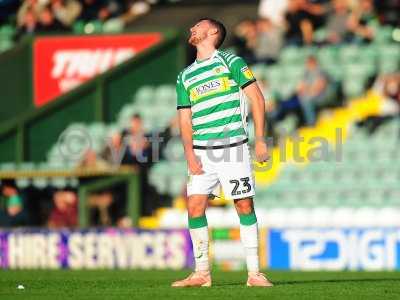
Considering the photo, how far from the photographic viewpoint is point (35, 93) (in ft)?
68.8

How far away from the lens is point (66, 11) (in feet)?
71.6

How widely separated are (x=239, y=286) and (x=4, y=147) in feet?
33.6

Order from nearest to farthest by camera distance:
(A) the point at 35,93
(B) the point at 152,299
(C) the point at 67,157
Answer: (B) the point at 152,299 < (C) the point at 67,157 < (A) the point at 35,93

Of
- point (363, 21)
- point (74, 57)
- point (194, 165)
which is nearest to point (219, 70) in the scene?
point (194, 165)

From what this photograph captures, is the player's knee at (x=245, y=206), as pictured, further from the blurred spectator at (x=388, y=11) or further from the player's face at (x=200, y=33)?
the blurred spectator at (x=388, y=11)

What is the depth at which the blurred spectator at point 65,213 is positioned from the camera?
57.0 feet

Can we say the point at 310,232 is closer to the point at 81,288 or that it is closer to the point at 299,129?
the point at 299,129

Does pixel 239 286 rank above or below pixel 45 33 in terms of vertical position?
below

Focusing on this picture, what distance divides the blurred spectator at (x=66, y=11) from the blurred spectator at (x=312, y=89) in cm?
500

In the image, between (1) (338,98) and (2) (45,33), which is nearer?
(1) (338,98)

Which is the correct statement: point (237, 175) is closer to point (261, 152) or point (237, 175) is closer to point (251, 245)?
point (261, 152)

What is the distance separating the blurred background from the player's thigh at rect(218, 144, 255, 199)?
6.65m

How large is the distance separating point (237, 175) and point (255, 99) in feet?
1.87

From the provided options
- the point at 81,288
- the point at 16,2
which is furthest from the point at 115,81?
the point at 81,288
